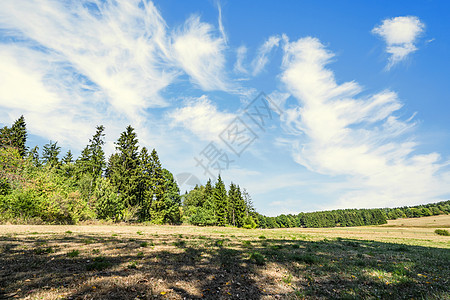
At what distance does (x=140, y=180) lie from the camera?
151 feet

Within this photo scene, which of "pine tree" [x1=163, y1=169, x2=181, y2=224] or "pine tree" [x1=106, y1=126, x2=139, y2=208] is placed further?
"pine tree" [x1=163, y1=169, x2=181, y2=224]

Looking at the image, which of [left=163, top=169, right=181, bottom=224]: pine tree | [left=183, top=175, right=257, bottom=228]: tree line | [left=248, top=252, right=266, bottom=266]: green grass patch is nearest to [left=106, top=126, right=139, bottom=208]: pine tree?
[left=163, top=169, right=181, bottom=224]: pine tree

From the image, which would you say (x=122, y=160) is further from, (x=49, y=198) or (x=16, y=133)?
(x=16, y=133)

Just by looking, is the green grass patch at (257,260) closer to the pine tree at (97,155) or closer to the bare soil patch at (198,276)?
the bare soil patch at (198,276)

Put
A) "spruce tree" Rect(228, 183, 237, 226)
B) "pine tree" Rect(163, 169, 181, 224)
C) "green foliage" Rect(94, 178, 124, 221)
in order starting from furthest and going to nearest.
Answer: "spruce tree" Rect(228, 183, 237, 226)
"pine tree" Rect(163, 169, 181, 224)
"green foliage" Rect(94, 178, 124, 221)

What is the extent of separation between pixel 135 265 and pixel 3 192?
1261 inches


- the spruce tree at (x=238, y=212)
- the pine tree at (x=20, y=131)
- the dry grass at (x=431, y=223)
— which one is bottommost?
the dry grass at (x=431, y=223)

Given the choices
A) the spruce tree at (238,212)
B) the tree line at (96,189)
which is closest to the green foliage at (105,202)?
the tree line at (96,189)

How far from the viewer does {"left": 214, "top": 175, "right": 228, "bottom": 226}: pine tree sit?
6041 centimetres

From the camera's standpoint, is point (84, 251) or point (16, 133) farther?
point (16, 133)

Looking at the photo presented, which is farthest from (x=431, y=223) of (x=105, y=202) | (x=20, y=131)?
(x=20, y=131)

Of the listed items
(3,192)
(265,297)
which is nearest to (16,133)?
(3,192)

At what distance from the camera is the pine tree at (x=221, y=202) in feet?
198

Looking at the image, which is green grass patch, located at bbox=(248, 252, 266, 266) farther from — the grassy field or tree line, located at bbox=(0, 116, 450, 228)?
tree line, located at bbox=(0, 116, 450, 228)
